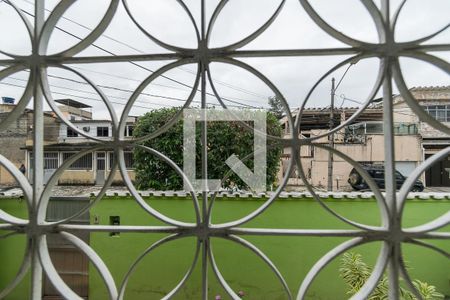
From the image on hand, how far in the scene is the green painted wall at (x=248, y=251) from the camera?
8.73ft

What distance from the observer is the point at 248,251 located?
296 centimetres

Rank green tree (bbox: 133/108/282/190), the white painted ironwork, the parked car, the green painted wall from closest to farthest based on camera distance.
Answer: the white painted ironwork, the parked car, the green painted wall, green tree (bbox: 133/108/282/190)

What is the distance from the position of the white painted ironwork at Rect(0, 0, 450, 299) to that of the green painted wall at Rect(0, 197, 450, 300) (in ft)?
7.07

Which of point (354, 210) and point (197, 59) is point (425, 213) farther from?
point (197, 59)

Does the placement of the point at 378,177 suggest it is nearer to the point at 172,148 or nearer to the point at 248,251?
the point at 248,251

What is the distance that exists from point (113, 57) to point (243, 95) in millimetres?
2869

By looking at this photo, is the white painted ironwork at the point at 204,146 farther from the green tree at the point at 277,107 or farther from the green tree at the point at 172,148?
the green tree at the point at 172,148

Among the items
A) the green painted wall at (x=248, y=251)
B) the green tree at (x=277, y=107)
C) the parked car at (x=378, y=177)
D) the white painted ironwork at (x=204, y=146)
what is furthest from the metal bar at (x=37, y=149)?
the green painted wall at (x=248, y=251)

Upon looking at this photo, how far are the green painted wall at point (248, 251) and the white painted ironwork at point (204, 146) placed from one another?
2.15m

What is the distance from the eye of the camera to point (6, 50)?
641mm

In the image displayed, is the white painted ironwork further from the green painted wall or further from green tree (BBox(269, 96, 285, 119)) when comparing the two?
the green painted wall

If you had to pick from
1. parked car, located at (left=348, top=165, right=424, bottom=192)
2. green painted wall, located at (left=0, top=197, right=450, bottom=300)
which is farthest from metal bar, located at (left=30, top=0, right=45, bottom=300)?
green painted wall, located at (left=0, top=197, right=450, bottom=300)

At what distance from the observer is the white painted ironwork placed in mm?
534

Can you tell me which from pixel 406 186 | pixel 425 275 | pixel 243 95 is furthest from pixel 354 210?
pixel 406 186
